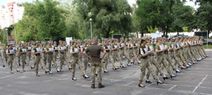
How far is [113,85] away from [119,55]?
9446 mm

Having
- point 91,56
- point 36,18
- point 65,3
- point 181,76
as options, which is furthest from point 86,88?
point 65,3

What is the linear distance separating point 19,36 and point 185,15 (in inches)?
1030

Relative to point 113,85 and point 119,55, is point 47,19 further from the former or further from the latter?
point 113,85

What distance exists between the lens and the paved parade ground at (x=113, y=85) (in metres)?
15.6

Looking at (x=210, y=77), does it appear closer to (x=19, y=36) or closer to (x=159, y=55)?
(x=159, y=55)

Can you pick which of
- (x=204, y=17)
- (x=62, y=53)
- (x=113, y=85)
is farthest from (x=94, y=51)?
(x=204, y=17)

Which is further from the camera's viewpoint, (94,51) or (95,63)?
(94,51)

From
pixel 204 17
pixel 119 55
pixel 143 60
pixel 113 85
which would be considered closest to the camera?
pixel 143 60

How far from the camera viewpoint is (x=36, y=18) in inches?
2425

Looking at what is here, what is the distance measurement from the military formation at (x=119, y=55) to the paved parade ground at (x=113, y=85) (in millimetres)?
562

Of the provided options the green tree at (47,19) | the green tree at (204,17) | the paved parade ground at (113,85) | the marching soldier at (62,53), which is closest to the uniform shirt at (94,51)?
the paved parade ground at (113,85)

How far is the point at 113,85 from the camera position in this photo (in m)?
17.7

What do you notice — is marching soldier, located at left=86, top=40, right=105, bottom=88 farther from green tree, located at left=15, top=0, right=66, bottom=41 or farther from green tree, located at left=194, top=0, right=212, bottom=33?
green tree, located at left=194, top=0, right=212, bottom=33

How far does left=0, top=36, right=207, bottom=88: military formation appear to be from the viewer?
17.1 metres
